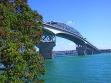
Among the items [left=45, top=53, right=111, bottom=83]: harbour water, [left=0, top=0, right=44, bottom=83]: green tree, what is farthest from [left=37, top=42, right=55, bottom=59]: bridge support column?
[left=0, top=0, right=44, bottom=83]: green tree

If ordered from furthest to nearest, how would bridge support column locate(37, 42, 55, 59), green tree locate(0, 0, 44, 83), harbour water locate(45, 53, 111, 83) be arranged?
bridge support column locate(37, 42, 55, 59)
harbour water locate(45, 53, 111, 83)
green tree locate(0, 0, 44, 83)

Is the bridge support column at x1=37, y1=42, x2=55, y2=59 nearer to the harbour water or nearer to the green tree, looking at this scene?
the harbour water

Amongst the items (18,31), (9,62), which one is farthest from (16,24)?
(9,62)

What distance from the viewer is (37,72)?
15.2 metres

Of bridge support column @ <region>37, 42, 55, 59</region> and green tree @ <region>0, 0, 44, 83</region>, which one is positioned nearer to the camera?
green tree @ <region>0, 0, 44, 83</region>

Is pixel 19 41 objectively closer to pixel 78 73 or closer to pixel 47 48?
pixel 78 73

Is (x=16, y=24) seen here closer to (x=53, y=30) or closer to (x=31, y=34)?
(x=31, y=34)

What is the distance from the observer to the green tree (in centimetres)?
1366

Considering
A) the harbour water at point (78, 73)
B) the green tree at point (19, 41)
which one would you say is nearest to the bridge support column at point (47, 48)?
the harbour water at point (78, 73)

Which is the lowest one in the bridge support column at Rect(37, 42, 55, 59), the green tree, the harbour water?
the harbour water

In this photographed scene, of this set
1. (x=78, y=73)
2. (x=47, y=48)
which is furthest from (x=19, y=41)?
(x=47, y=48)

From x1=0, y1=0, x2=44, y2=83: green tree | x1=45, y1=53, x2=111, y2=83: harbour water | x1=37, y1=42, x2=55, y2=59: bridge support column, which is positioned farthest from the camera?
x1=37, y1=42, x2=55, y2=59: bridge support column

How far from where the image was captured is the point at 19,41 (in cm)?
1488

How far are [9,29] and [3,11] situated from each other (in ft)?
2.69
